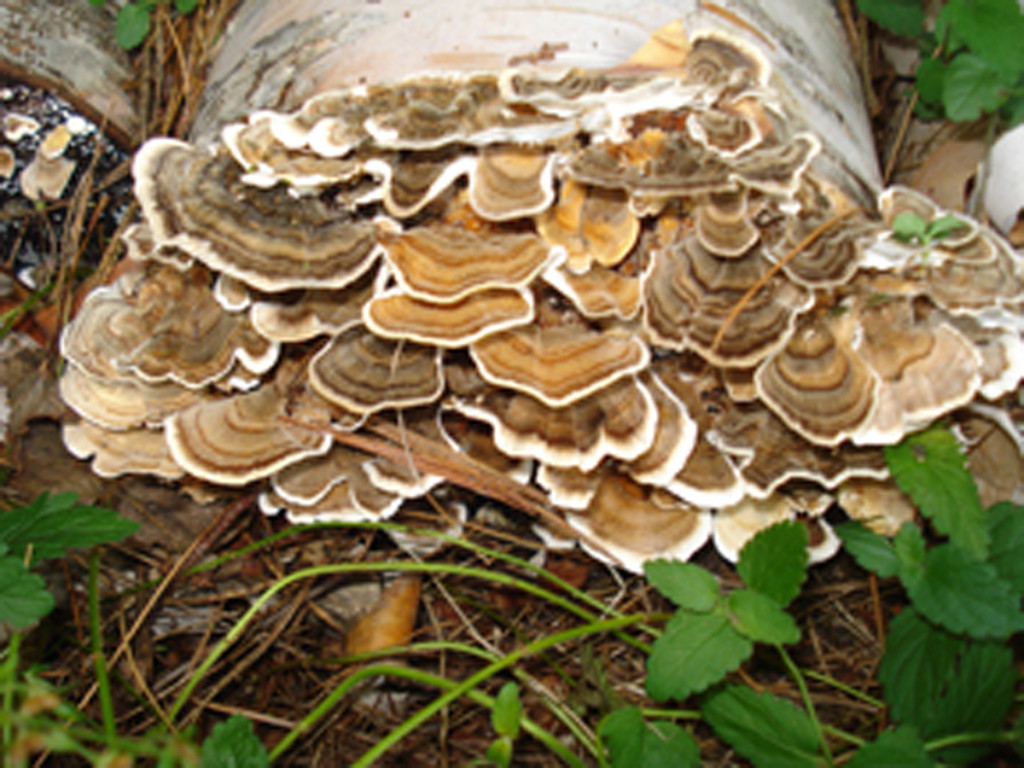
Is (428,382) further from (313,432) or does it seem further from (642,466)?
(642,466)

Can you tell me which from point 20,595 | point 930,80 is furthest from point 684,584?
point 930,80

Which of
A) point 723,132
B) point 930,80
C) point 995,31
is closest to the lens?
point 723,132

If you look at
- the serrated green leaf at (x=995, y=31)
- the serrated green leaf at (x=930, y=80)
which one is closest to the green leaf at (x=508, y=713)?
the serrated green leaf at (x=995, y=31)

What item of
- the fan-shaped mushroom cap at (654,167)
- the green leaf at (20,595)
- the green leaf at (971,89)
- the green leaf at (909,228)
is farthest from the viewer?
the green leaf at (971,89)

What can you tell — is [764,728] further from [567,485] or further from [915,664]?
[567,485]

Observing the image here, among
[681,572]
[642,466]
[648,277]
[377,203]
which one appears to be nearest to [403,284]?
[377,203]

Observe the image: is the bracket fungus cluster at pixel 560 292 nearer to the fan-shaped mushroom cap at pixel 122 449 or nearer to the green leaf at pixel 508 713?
the fan-shaped mushroom cap at pixel 122 449

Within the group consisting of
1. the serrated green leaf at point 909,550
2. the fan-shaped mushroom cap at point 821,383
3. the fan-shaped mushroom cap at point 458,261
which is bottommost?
the serrated green leaf at point 909,550
